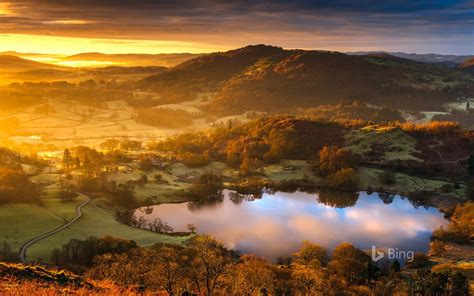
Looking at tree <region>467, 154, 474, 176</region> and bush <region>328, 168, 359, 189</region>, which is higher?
tree <region>467, 154, 474, 176</region>

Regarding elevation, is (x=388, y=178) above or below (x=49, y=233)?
below

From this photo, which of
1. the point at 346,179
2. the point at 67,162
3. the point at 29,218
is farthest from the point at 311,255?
the point at 67,162

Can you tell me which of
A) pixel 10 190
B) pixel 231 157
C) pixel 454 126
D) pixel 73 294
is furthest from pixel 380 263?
pixel 454 126

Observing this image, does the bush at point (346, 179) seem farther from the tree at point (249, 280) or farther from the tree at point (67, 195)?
the tree at point (249, 280)

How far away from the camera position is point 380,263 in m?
88.2

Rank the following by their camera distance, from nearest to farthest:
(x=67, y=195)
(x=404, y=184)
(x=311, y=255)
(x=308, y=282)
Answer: (x=308, y=282)
(x=311, y=255)
(x=67, y=195)
(x=404, y=184)

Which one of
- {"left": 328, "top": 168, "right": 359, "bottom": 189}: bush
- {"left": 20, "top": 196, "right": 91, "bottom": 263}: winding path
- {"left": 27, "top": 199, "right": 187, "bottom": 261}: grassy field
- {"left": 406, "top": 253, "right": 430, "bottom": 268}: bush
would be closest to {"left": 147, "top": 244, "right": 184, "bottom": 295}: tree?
{"left": 27, "top": 199, "right": 187, "bottom": 261}: grassy field

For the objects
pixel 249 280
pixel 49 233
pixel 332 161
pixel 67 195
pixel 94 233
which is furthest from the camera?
pixel 332 161

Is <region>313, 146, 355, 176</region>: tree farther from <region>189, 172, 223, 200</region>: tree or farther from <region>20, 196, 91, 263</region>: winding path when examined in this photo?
<region>20, 196, 91, 263</region>: winding path

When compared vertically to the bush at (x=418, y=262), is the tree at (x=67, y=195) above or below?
above

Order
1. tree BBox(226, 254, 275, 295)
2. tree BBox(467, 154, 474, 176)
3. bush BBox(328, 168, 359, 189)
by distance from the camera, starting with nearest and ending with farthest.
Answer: tree BBox(226, 254, 275, 295), bush BBox(328, 168, 359, 189), tree BBox(467, 154, 474, 176)

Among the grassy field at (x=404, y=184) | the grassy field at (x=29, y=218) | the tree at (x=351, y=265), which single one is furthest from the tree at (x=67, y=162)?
the tree at (x=351, y=265)

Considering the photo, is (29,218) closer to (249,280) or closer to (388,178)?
(249,280)

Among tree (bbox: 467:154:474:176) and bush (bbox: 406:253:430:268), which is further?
tree (bbox: 467:154:474:176)
